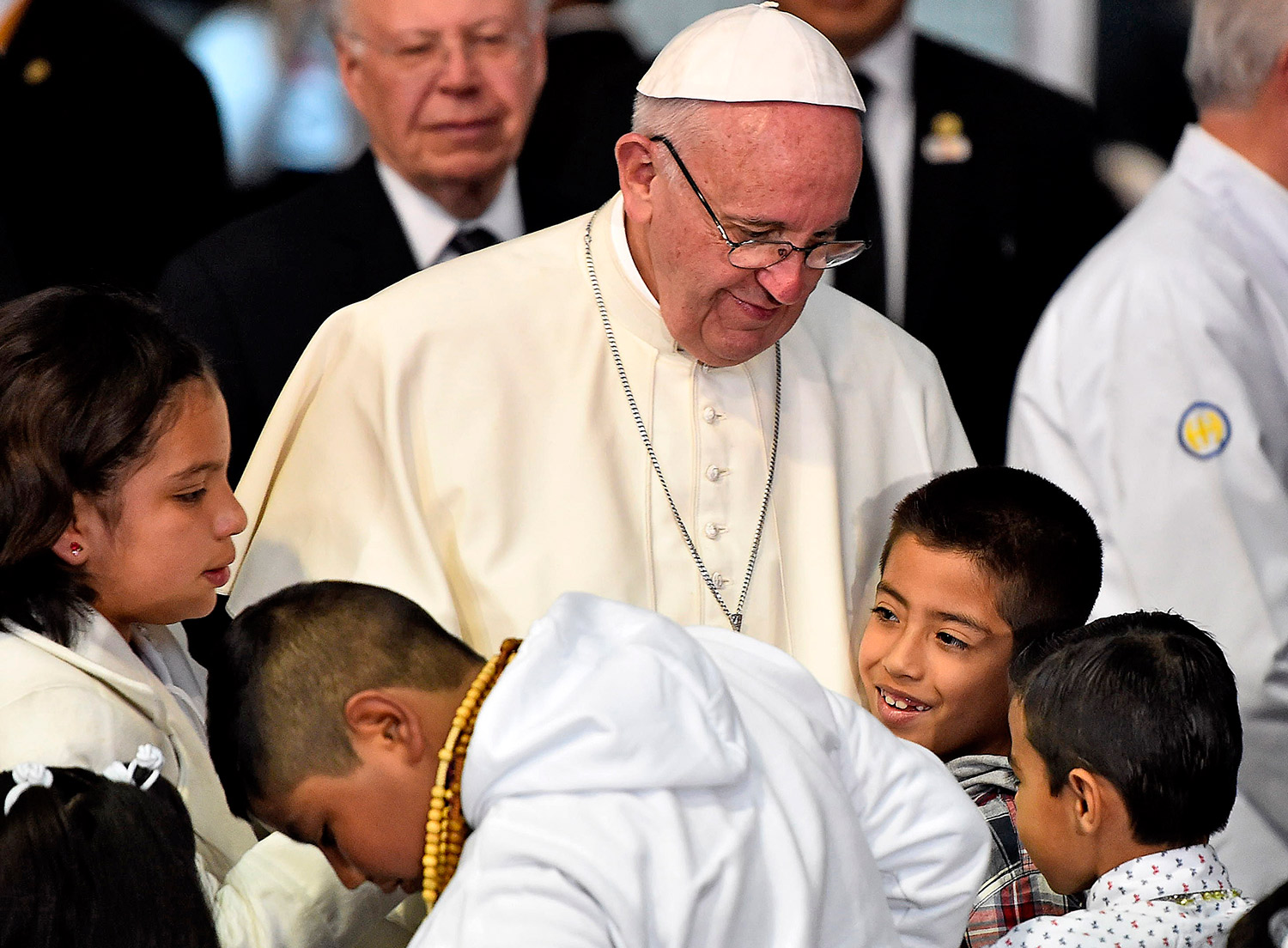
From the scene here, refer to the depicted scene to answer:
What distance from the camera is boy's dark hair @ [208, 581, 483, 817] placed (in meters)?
1.84

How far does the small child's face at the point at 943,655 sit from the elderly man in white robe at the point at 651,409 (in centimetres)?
20

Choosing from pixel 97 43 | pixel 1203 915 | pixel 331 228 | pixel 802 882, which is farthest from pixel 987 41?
pixel 802 882

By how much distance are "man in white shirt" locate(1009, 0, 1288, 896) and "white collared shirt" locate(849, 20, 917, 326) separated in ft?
1.37

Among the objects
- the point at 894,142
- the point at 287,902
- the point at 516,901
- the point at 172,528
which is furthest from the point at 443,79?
the point at 516,901

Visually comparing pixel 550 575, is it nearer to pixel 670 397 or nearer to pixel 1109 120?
pixel 670 397

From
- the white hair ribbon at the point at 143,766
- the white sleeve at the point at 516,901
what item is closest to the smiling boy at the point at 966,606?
the white sleeve at the point at 516,901

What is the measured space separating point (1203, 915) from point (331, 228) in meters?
2.45

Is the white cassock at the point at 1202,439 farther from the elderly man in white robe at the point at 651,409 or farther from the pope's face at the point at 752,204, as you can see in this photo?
the pope's face at the point at 752,204

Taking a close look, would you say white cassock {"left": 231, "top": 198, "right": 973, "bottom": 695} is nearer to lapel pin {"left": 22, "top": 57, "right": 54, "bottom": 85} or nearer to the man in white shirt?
the man in white shirt

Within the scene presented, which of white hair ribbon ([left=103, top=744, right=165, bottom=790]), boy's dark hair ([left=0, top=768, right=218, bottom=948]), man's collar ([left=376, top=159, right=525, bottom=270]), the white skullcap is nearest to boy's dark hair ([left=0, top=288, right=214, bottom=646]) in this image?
white hair ribbon ([left=103, top=744, right=165, bottom=790])

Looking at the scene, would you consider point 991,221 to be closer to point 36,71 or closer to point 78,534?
point 36,71

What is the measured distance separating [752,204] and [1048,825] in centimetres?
109

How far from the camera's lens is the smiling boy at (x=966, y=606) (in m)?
2.75

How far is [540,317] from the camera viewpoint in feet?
10.1
